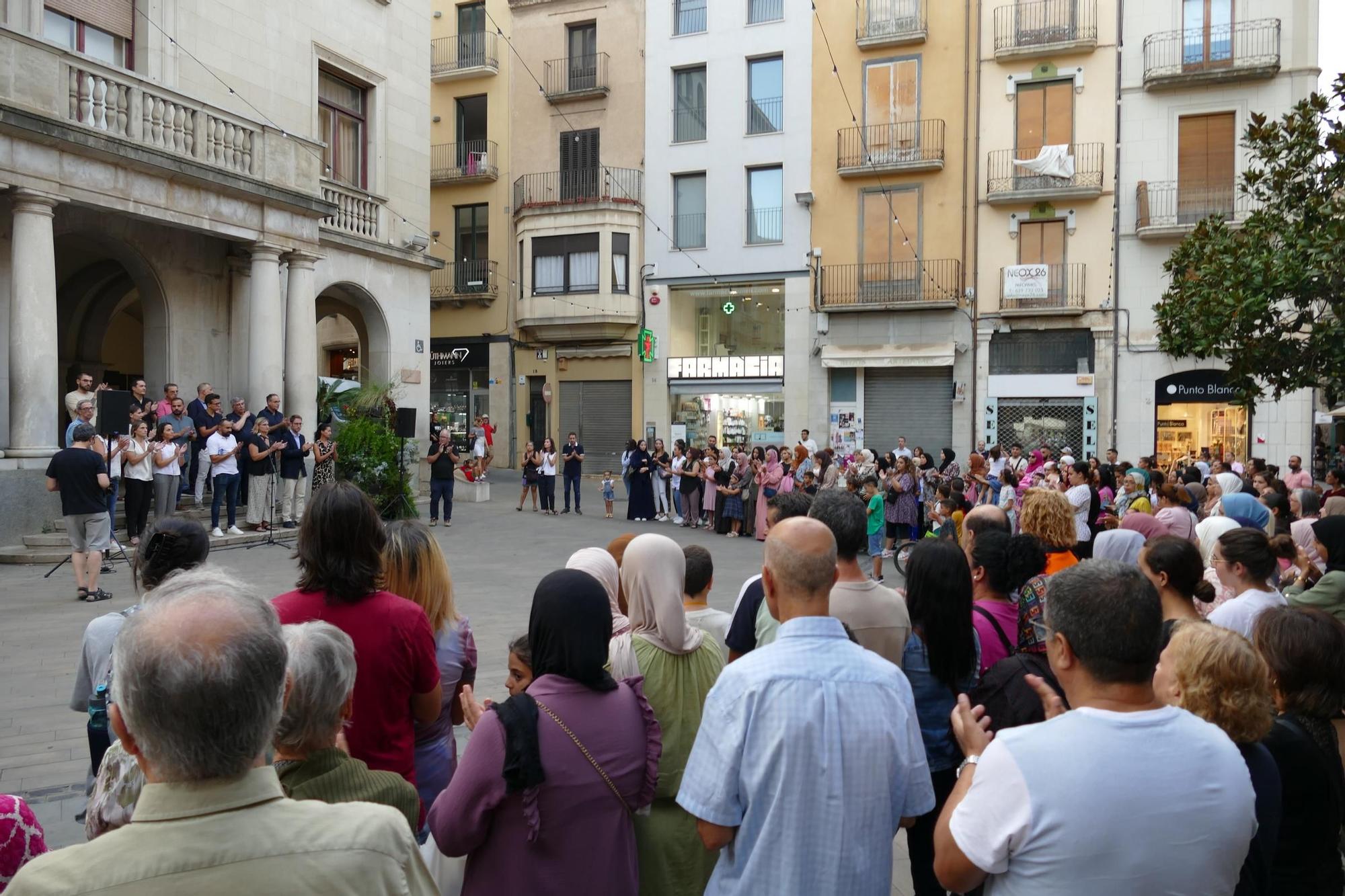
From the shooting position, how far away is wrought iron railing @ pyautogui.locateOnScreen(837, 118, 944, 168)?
88.7ft

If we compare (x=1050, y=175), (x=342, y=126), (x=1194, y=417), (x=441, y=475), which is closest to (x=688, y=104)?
(x=1050, y=175)

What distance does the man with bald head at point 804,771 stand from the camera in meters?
2.39

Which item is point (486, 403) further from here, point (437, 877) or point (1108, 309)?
point (437, 877)

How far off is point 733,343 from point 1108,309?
37.0 feet

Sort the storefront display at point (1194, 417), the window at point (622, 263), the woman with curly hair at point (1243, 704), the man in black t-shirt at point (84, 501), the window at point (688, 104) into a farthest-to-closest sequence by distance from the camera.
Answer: the window at point (622, 263)
the window at point (688, 104)
the storefront display at point (1194, 417)
the man in black t-shirt at point (84, 501)
the woman with curly hair at point (1243, 704)

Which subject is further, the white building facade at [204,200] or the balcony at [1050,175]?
the balcony at [1050,175]

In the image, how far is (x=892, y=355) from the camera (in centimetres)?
2714

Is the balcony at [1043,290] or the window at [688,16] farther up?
Answer: the window at [688,16]

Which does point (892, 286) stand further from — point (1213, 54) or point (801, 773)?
point (801, 773)

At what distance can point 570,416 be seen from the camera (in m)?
32.0

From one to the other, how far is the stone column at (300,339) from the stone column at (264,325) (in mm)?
731

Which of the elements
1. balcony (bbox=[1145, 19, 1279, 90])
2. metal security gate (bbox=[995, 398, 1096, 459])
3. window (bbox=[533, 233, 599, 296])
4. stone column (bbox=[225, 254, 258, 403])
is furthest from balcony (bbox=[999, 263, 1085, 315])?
stone column (bbox=[225, 254, 258, 403])

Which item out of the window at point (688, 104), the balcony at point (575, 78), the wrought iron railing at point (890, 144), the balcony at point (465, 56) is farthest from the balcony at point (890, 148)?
the balcony at point (465, 56)

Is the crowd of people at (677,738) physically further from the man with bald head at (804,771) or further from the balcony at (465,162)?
the balcony at (465,162)
